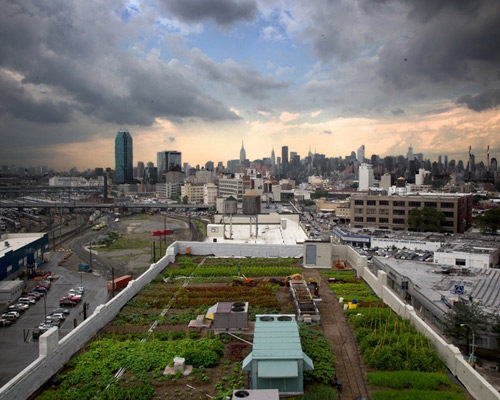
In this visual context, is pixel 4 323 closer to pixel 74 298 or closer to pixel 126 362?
pixel 74 298

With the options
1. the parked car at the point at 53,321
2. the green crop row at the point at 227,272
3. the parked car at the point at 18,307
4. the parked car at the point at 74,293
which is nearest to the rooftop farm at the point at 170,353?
the green crop row at the point at 227,272

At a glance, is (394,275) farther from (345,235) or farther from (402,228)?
(402,228)

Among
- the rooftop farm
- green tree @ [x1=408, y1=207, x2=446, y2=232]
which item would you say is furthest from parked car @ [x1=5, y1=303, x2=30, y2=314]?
green tree @ [x1=408, y1=207, x2=446, y2=232]

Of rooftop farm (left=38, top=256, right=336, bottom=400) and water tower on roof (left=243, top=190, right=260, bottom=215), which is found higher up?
water tower on roof (left=243, top=190, right=260, bottom=215)

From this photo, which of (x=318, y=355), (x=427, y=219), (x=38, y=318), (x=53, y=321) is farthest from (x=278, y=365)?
(x=427, y=219)

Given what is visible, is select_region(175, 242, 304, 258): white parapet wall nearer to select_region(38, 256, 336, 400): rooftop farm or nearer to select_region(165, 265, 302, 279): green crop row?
select_region(165, 265, 302, 279): green crop row

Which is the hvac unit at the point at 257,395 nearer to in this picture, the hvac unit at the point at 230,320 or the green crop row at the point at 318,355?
the green crop row at the point at 318,355
